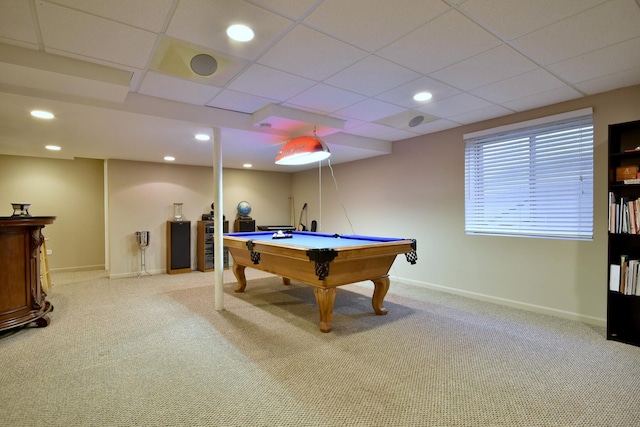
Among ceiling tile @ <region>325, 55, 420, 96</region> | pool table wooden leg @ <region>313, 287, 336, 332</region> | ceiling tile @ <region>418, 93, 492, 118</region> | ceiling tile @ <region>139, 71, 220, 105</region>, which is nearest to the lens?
ceiling tile @ <region>325, 55, 420, 96</region>

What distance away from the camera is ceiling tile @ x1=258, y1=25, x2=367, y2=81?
2.19m

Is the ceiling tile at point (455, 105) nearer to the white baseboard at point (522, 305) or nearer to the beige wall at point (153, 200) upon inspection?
the white baseboard at point (522, 305)

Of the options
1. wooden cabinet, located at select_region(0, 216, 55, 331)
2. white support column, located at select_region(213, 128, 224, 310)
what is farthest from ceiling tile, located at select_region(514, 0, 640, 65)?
wooden cabinet, located at select_region(0, 216, 55, 331)

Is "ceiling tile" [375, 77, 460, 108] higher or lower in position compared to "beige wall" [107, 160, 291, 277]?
higher

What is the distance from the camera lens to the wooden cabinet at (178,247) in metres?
6.12

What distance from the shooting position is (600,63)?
2578 millimetres

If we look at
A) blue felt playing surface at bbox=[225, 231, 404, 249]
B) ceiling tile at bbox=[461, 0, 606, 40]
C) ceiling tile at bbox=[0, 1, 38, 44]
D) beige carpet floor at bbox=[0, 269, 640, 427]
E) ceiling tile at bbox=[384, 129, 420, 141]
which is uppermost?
ceiling tile at bbox=[461, 0, 606, 40]

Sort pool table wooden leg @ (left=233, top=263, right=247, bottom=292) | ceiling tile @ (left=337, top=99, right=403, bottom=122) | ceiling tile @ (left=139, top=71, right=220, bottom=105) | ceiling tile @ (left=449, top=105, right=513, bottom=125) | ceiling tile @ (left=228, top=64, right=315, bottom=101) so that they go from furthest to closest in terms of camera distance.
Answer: pool table wooden leg @ (left=233, top=263, right=247, bottom=292)
ceiling tile @ (left=449, top=105, right=513, bottom=125)
ceiling tile @ (left=337, top=99, right=403, bottom=122)
ceiling tile @ (left=139, top=71, right=220, bottom=105)
ceiling tile @ (left=228, top=64, right=315, bottom=101)

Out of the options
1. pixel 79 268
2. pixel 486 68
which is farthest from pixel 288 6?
pixel 79 268

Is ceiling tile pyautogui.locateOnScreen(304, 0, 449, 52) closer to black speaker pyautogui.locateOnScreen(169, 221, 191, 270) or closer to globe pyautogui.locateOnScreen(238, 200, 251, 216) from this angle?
black speaker pyautogui.locateOnScreen(169, 221, 191, 270)

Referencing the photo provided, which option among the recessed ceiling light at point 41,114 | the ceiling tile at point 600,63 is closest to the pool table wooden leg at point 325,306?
the ceiling tile at point 600,63

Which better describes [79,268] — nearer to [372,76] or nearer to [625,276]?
[372,76]

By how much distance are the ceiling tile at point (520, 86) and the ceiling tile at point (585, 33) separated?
12.5 inches

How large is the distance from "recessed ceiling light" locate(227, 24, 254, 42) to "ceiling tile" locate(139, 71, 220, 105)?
3.07 feet
